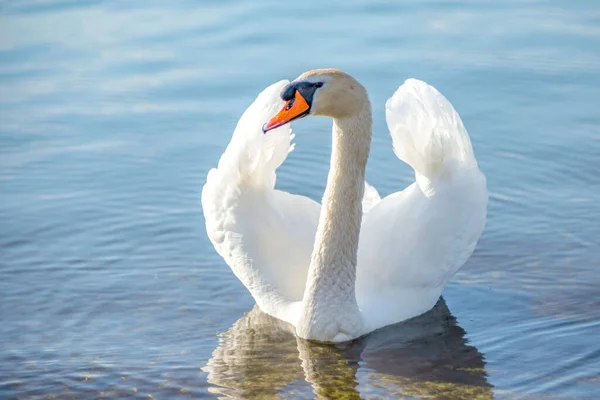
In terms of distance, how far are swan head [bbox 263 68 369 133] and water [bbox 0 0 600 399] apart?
1578 mm

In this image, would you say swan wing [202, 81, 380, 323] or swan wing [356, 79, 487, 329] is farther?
swan wing [202, 81, 380, 323]

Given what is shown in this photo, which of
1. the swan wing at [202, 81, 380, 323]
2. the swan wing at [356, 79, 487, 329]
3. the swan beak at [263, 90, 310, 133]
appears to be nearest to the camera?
the swan beak at [263, 90, 310, 133]

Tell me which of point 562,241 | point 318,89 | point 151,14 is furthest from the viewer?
point 151,14

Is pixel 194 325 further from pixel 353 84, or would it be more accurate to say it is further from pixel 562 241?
pixel 562 241

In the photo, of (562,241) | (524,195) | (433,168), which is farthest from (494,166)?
(433,168)

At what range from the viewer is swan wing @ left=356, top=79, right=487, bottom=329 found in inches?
316

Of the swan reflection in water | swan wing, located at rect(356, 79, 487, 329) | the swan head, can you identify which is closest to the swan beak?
the swan head

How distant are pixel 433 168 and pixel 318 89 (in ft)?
4.50

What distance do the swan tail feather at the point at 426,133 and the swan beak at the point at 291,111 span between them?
128cm

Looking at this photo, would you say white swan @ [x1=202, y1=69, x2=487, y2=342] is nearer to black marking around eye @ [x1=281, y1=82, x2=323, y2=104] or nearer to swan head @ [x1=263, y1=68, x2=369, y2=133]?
swan head @ [x1=263, y1=68, x2=369, y2=133]

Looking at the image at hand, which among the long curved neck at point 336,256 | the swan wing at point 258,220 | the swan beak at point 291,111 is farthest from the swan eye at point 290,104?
the swan wing at point 258,220

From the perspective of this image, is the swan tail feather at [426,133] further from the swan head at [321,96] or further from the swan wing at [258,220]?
the swan head at [321,96]

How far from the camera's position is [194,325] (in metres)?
8.16

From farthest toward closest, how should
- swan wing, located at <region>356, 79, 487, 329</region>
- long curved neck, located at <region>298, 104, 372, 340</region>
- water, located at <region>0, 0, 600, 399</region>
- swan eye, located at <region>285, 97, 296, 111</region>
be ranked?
1. swan wing, located at <region>356, 79, 487, 329</region>
2. long curved neck, located at <region>298, 104, 372, 340</region>
3. water, located at <region>0, 0, 600, 399</region>
4. swan eye, located at <region>285, 97, 296, 111</region>
